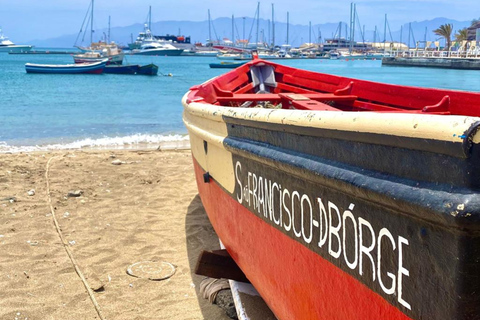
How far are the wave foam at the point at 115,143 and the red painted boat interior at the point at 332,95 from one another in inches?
214

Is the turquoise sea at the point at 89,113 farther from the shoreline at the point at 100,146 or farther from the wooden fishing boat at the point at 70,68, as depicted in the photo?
the wooden fishing boat at the point at 70,68

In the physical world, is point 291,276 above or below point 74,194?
above

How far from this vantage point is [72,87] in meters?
33.5

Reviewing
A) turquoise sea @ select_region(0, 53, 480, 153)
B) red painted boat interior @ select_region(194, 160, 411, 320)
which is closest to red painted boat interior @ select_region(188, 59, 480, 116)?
red painted boat interior @ select_region(194, 160, 411, 320)

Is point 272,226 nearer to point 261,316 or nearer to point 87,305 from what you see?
point 261,316

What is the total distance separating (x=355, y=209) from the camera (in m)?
1.76

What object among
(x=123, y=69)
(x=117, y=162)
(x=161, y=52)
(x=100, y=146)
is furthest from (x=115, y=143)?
(x=161, y=52)

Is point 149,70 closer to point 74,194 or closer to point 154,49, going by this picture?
point 74,194

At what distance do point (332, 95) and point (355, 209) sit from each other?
329 cm

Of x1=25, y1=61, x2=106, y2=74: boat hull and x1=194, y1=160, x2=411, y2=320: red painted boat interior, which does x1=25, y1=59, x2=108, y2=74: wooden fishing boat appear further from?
x1=194, y1=160, x2=411, y2=320: red painted boat interior

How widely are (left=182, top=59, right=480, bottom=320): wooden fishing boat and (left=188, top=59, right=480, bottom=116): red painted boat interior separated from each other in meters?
1.35

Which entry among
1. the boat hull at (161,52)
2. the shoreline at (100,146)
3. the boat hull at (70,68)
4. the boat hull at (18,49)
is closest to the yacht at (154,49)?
the boat hull at (161,52)

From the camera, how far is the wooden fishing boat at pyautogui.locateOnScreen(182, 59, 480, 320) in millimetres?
1379

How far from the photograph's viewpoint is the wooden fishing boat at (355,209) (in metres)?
1.38
